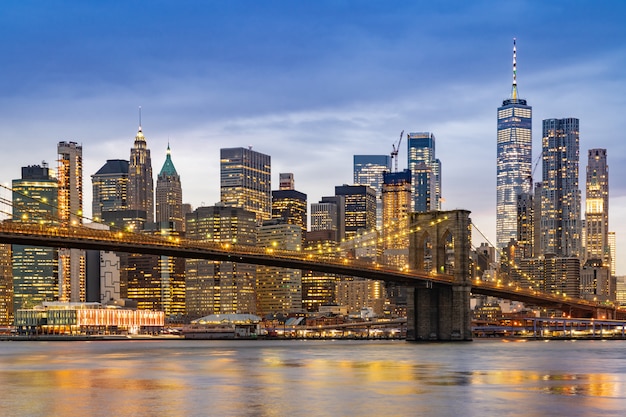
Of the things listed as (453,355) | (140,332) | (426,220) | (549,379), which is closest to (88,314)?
(140,332)

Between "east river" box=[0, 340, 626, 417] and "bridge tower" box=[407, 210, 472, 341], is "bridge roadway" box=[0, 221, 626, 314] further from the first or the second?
"east river" box=[0, 340, 626, 417]

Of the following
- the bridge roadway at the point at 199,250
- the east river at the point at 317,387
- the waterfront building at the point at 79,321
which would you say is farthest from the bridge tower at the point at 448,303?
the waterfront building at the point at 79,321

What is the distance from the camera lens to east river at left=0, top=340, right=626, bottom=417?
33156 mm

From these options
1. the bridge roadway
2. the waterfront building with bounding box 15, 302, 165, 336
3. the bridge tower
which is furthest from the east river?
the waterfront building with bounding box 15, 302, 165, 336

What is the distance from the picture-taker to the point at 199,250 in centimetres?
7538

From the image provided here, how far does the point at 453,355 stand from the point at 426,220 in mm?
31756

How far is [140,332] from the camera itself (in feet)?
567

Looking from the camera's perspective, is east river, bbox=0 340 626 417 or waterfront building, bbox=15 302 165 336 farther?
waterfront building, bbox=15 302 165 336

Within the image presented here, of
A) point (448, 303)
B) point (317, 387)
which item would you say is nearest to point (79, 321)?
point (448, 303)

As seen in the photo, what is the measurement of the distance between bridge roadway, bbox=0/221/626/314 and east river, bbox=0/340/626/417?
8.24 meters

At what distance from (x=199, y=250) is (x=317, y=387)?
1403 inches

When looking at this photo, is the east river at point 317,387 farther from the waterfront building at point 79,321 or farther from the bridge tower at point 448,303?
the waterfront building at point 79,321

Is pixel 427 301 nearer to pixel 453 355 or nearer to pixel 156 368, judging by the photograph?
pixel 453 355

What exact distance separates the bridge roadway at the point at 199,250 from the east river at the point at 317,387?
8.24 m
